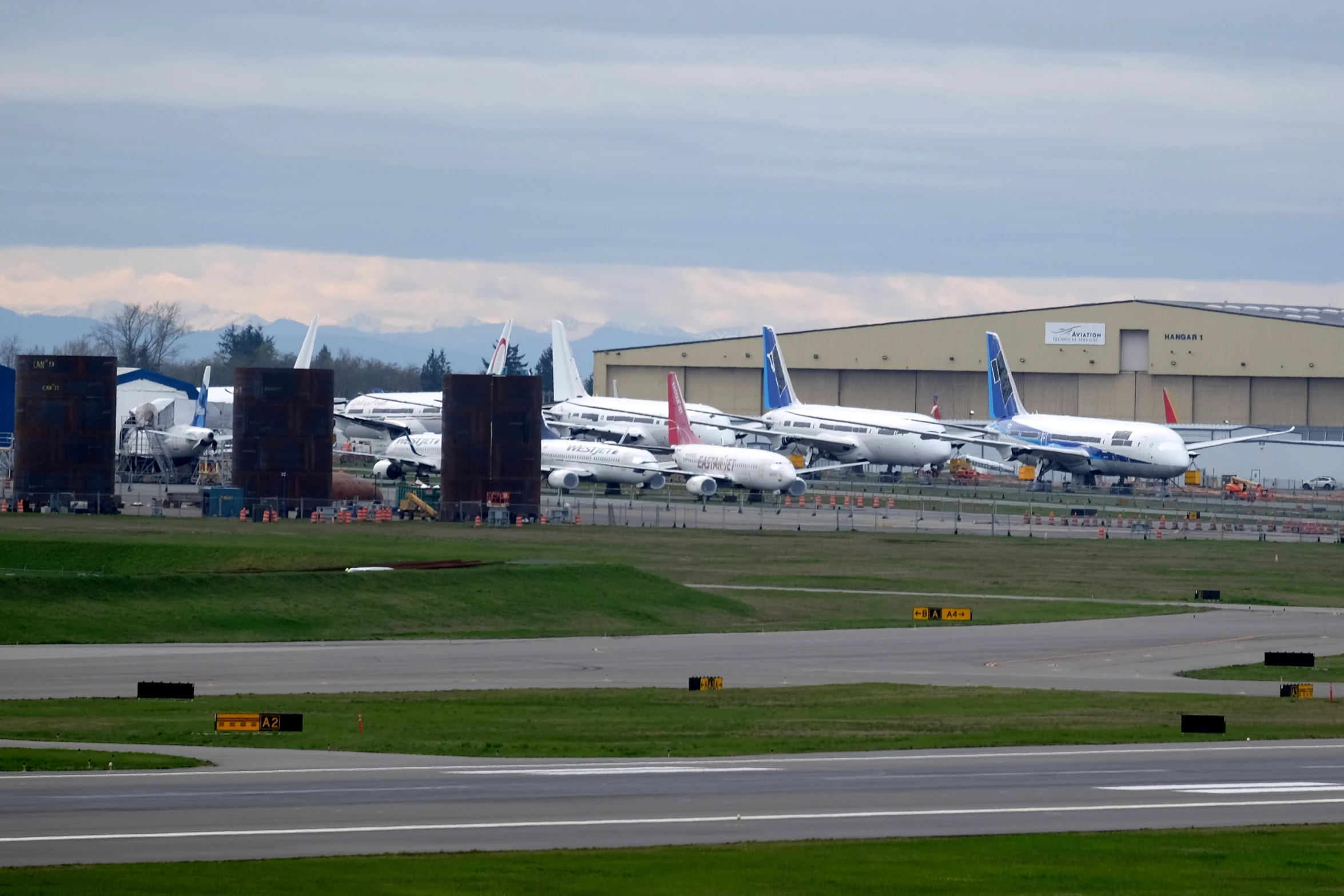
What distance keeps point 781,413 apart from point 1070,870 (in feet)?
382

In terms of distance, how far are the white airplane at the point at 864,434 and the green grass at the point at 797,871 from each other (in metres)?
104

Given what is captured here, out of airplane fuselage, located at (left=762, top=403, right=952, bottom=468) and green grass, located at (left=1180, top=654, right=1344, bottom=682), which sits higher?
airplane fuselage, located at (left=762, top=403, right=952, bottom=468)

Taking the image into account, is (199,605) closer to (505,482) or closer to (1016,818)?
(1016,818)

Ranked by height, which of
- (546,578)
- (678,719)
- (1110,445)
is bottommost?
(678,719)

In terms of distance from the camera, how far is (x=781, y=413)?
134000 millimetres

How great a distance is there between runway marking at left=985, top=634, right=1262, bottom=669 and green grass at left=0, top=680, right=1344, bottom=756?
19.7ft

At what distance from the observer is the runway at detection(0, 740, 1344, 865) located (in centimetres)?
1877

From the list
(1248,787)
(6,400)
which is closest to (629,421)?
(6,400)

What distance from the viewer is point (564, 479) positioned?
4163 inches

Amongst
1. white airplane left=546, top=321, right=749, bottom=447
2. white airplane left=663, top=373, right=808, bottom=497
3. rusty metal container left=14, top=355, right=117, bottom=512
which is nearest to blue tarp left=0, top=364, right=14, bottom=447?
rusty metal container left=14, top=355, right=117, bottom=512

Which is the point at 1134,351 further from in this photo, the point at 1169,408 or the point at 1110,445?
the point at 1110,445

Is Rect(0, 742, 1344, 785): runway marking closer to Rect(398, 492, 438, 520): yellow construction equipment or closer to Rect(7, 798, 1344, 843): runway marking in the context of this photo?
Rect(7, 798, 1344, 843): runway marking

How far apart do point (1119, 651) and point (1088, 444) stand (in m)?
76.9

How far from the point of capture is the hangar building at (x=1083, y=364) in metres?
153
